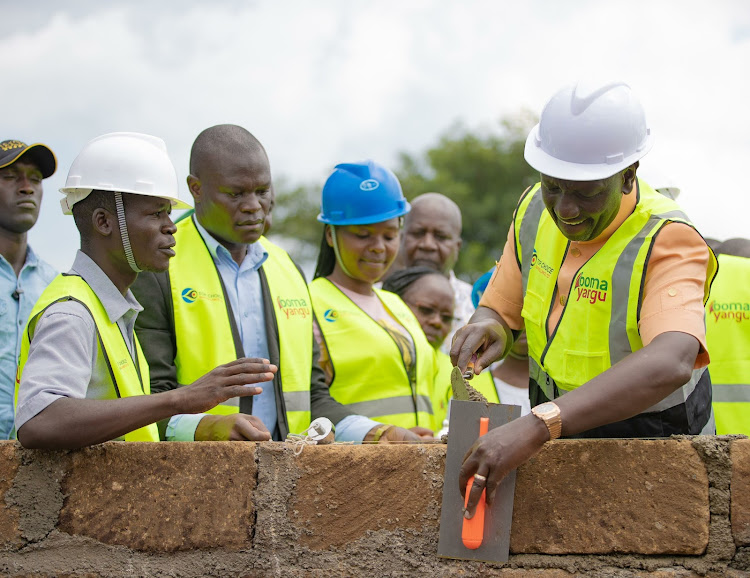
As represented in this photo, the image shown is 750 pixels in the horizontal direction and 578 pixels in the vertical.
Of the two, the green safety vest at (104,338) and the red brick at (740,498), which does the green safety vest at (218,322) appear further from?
the red brick at (740,498)

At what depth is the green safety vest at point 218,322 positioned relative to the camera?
13.1 ft

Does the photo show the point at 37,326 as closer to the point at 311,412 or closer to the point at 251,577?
the point at 251,577

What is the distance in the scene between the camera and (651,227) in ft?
10.1

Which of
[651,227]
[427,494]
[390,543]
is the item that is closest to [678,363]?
[651,227]

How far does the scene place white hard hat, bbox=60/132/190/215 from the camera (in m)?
3.62

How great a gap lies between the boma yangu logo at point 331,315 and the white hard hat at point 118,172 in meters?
1.35

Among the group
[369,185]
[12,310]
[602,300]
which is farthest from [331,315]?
[602,300]

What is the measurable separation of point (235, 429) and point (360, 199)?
2107 millimetres

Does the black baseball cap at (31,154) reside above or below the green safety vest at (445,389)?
above

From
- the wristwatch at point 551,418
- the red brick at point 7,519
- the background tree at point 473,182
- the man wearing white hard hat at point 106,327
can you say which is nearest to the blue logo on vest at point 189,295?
the man wearing white hard hat at point 106,327

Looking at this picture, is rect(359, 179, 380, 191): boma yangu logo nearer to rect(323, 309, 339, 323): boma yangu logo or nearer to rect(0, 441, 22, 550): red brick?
rect(323, 309, 339, 323): boma yangu logo

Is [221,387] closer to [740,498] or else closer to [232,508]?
[232,508]

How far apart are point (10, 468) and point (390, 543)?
1323mm

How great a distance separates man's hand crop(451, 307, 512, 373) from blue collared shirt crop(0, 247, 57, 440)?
2195mm
